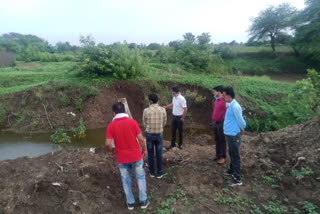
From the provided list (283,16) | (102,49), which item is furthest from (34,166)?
(283,16)

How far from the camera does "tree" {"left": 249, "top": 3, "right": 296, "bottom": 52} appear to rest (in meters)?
27.9

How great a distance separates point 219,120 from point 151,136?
177 centimetres

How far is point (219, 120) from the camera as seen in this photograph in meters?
4.93

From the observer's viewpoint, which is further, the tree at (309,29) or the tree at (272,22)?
the tree at (272,22)

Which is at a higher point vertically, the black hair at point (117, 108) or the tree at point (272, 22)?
the tree at point (272, 22)

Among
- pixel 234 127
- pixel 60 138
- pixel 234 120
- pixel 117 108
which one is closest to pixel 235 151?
pixel 234 127

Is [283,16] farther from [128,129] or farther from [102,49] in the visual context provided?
[128,129]

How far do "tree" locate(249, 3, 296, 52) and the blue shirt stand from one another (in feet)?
97.0

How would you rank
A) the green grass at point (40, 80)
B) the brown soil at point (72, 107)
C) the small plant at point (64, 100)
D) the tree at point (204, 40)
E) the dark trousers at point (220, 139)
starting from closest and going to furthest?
the dark trousers at point (220, 139) < the brown soil at point (72, 107) < the small plant at point (64, 100) < the green grass at point (40, 80) < the tree at point (204, 40)

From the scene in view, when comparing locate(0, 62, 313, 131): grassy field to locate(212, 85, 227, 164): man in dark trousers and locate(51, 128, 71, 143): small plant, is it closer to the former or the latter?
locate(51, 128, 71, 143): small plant

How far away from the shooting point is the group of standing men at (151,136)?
3346mm

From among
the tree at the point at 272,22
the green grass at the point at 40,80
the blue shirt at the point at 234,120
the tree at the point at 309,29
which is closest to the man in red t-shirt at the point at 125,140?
the blue shirt at the point at 234,120

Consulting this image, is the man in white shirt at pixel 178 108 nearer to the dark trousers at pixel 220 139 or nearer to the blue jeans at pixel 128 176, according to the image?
the dark trousers at pixel 220 139

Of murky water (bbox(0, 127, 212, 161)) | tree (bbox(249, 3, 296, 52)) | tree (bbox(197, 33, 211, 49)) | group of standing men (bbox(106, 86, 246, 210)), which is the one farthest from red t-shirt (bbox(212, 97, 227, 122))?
tree (bbox(249, 3, 296, 52))
